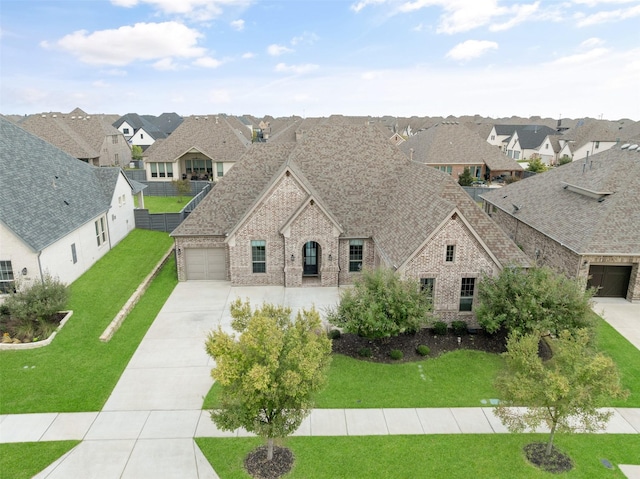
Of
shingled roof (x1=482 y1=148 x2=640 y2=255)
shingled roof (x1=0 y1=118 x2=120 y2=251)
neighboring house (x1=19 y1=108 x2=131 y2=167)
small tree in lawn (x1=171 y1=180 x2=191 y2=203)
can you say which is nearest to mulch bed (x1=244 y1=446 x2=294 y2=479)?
shingled roof (x1=0 y1=118 x2=120 y2=251)

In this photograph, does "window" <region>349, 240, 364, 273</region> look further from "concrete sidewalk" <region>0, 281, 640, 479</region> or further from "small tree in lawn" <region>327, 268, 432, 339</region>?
"concrete sidewalk" <region>0, 281, 640, 479</region>

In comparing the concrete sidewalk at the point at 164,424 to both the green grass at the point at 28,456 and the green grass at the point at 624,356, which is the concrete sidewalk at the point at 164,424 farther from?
the green grass at the point at 624,356

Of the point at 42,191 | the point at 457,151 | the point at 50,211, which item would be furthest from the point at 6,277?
the point at 457,151

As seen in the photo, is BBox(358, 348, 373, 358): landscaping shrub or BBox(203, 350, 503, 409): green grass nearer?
BBox(203, 350, 503, 409): green grass

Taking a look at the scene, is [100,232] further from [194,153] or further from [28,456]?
[194,153]

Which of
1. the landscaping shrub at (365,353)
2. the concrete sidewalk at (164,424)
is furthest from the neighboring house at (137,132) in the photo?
the landscaping shrub at (365,353)
